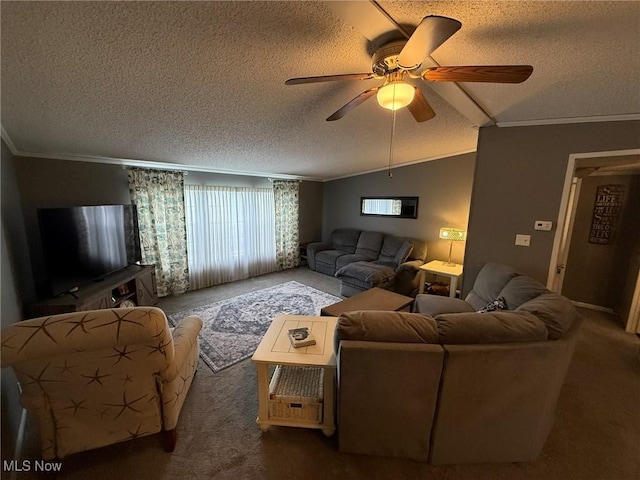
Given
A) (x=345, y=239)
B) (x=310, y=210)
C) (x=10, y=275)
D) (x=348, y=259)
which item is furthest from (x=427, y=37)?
(x=310, y=210)

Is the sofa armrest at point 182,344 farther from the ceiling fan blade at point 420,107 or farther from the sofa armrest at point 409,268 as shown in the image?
the sofa armrest at point 409,268

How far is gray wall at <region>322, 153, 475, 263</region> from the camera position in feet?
13.5

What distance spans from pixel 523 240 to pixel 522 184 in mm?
599

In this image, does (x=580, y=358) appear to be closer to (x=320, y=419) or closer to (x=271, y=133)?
(x=320, y=419)

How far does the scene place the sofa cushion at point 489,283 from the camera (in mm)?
2311

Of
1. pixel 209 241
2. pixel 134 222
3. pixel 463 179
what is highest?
pixel 463 179

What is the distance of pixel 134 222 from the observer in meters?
3.35

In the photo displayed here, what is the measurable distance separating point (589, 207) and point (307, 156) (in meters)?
4.06

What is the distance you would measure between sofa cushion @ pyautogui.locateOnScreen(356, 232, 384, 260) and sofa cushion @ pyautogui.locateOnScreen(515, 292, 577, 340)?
3.37 meters

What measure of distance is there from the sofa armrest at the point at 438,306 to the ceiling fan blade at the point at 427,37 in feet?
6.76

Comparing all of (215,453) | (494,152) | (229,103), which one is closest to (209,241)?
(229,103)

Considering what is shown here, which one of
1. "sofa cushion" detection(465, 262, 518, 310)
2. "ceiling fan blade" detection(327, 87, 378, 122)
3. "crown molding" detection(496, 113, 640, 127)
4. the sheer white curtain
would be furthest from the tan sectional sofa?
the sheer white curtain

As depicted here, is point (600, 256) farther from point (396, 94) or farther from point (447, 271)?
point (396, 94)

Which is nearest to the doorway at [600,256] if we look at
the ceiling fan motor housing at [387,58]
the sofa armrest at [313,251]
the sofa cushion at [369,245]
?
the sofa cushion at [369,245]
